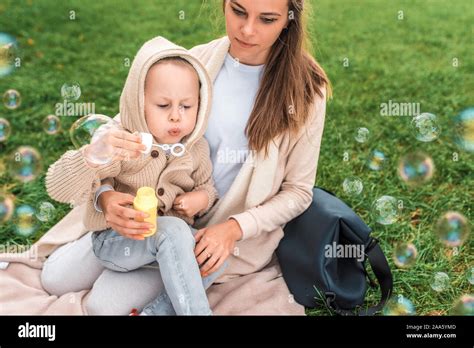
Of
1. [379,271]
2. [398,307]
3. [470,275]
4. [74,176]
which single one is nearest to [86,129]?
[74,176]

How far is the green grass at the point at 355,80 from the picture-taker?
332 centimetres

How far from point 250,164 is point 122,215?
0.55 m

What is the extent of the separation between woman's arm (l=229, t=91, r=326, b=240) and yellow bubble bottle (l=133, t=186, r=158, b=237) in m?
0.43

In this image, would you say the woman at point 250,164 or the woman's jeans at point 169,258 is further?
the woman at point 250,164

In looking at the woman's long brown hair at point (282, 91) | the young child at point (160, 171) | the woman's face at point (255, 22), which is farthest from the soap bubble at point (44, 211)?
the woman's face at point (255, 22)

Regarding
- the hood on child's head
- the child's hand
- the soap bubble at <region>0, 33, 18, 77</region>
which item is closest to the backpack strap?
the child's hand

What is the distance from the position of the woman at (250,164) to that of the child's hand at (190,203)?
0.25 feet

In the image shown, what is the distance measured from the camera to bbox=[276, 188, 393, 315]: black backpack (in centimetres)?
274

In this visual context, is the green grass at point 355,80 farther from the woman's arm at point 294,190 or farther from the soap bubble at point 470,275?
the woman's arm at point 294,190

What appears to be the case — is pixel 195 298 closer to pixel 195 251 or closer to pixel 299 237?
pixel 195 251

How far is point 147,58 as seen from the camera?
238 cm
